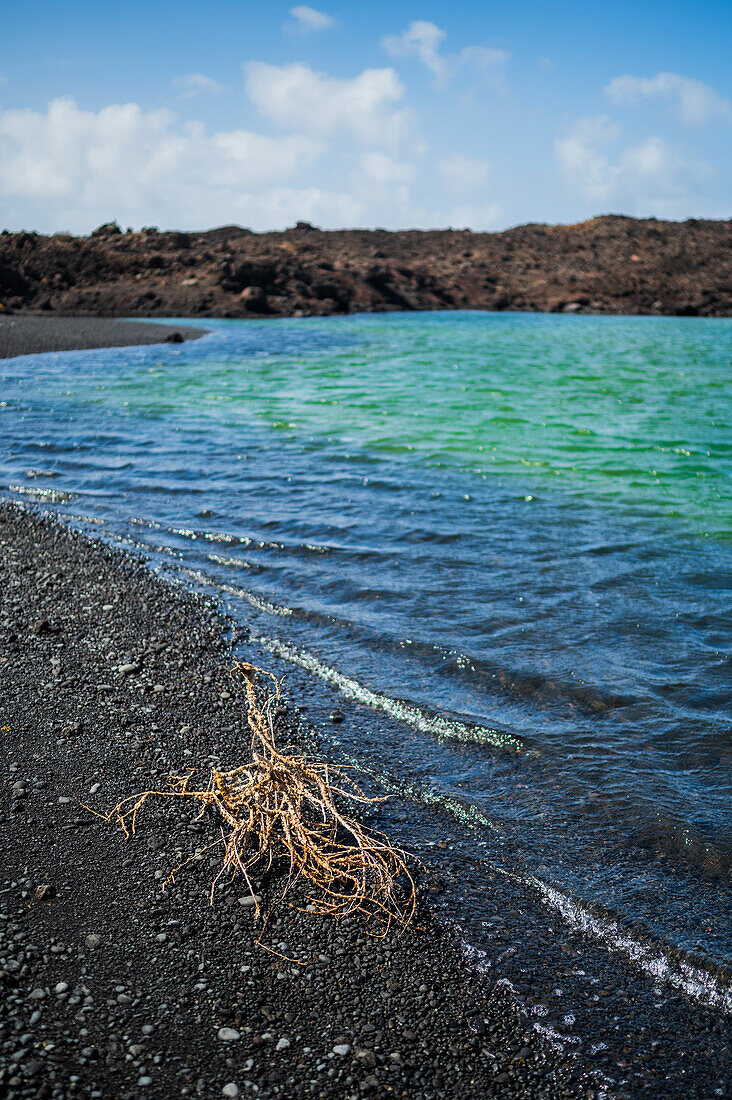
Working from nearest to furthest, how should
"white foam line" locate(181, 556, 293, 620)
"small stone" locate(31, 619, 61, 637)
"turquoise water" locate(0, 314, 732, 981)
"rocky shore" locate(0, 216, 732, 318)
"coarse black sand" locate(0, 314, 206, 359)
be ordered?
1. "turquoise water" locate(0, 314, 732, 981)
2. "small stone" locate(31, 619, 61, 637)
3. "white foam line" locate(181, 556, 293, 620)
4. "coarse black sand" locate(0, 314, 206, 359)
5. "rocky shore" locate(0, 216, 732, 318)

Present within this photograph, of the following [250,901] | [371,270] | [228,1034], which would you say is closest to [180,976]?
[228,1034]

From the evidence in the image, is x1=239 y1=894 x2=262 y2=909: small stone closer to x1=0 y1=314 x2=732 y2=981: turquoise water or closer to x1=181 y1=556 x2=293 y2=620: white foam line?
x1=0 y1=314 x2=732 y2=981: turquoise water

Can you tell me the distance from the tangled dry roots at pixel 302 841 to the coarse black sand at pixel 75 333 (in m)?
28.8

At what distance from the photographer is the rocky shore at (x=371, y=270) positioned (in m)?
47.7

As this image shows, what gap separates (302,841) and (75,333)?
35.0 meters

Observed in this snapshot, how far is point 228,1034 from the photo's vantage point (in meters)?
2.89

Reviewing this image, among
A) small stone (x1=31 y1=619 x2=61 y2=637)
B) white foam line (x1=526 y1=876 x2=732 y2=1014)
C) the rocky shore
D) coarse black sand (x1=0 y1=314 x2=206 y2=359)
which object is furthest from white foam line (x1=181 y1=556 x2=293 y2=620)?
the rocky shore

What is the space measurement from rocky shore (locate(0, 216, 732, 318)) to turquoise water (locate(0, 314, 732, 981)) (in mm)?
28187

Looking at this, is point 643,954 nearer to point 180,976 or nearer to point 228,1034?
point 228,1034

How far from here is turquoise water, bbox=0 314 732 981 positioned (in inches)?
178

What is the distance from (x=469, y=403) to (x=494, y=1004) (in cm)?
1882

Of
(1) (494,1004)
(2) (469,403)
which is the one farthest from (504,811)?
(2) (469,403)

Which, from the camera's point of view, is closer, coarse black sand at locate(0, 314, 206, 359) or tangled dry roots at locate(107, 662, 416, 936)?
tangled dry roots at locate(107, 662, 416, 936)

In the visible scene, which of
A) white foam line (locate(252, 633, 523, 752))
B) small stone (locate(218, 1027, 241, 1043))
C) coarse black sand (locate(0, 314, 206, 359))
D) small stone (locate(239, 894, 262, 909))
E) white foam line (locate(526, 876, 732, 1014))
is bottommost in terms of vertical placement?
white foam line (locate(526, 876, 732, 1014))
